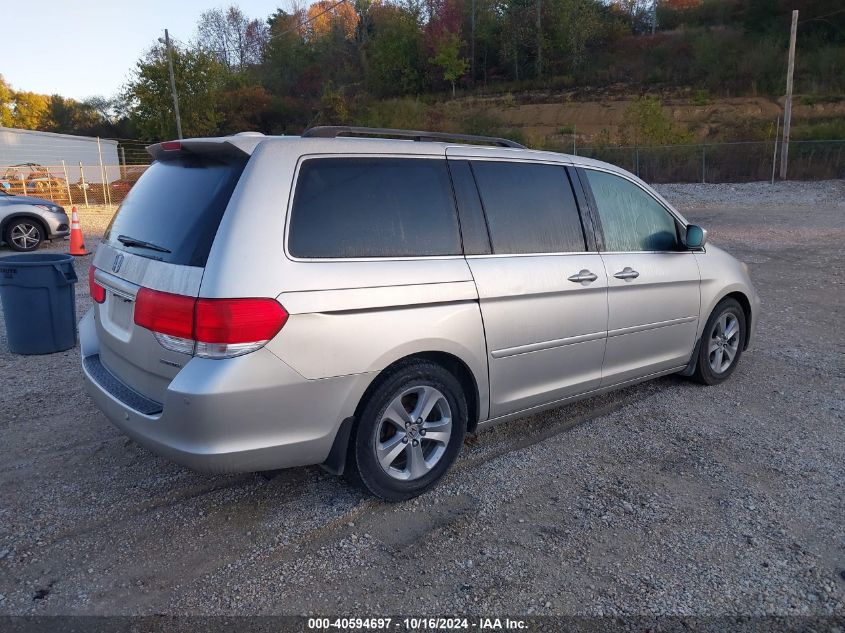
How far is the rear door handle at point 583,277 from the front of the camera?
4.10 metres

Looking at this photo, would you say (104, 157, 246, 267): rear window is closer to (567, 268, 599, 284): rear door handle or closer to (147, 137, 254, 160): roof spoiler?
(147, 137, 254, 160): roof spoiler

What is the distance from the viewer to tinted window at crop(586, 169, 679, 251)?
4.51 metres

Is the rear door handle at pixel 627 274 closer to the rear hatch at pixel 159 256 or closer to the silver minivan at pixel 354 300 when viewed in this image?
the silver minivan at pixel 354 300

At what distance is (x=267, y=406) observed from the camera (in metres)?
2.94

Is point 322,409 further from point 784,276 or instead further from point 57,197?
point 57,197

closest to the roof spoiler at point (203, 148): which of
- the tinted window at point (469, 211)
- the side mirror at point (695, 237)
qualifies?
the tinted window at point (469, 211)

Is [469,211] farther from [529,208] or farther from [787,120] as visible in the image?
[787,120]

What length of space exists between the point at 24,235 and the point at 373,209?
481 inches

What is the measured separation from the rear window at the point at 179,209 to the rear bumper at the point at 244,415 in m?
0.51

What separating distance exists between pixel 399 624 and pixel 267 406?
1054 millimetres

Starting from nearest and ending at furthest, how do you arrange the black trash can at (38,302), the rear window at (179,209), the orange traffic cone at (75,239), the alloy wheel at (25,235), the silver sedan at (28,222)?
1. the rear window at (179,209)
2. the black trash can at (38,302)
3. the orange traffic cone at (75,239)
4. the silver sedan at (28,222)
5. the alloy wheel at (25,235)

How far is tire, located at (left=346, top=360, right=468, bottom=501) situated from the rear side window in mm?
639

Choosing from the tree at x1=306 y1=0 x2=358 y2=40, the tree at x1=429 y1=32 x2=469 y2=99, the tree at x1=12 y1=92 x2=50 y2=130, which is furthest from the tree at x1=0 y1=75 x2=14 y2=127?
the tree at x1=429 y1=32 x2=469 y2=99

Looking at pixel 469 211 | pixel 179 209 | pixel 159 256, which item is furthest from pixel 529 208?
pixel 159 256
